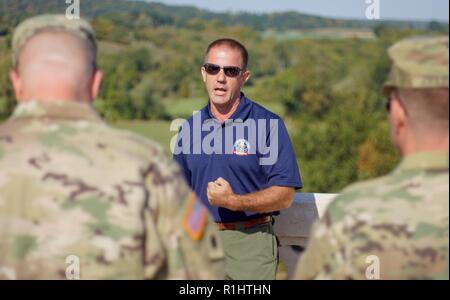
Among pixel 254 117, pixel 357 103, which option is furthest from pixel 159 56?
pixel 254 117

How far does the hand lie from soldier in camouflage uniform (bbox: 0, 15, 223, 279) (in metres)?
1.49

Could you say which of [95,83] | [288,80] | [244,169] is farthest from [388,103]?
[288,80]

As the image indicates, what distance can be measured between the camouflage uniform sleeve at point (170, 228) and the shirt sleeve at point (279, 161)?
1.75 meters

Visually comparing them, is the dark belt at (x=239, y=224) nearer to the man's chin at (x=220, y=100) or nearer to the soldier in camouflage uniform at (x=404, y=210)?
the man's chin at (x=220, y=100)

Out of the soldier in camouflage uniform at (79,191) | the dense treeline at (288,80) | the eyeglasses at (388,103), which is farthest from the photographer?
the dense treeline at (288,80)

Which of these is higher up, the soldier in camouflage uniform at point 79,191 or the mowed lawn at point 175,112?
the mowed lawn at point 175,112

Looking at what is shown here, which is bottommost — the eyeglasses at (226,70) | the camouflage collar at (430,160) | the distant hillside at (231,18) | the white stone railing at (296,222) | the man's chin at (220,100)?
the white stone railing at (296,222)

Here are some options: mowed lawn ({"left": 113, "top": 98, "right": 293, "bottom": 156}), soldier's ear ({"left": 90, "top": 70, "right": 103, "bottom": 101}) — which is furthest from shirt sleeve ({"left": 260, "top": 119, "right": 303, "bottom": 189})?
mowed lawn ({"left": 113, "top": 98, "right": 293, "bottom": 156})

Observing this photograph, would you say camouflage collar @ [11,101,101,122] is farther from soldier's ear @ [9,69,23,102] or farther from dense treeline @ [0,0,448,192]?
dense treeline @ [0,0,448,192]

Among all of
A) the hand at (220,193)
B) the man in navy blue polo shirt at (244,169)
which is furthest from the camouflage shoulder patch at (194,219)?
the man in navy blue polo shirt at (244,169)

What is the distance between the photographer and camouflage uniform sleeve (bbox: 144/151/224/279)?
2713 millimetres

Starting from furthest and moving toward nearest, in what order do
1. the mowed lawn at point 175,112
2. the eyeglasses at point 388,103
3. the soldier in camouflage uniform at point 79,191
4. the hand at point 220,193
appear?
the mowed lawn at point 175,112 < the hand at point 220,193 < the eyeglasses at point 388,103 < the soldier in camouflage uniform at point 79,191

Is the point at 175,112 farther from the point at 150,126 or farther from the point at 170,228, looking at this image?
the point at 170,228

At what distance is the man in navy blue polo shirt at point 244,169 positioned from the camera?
178 inches
